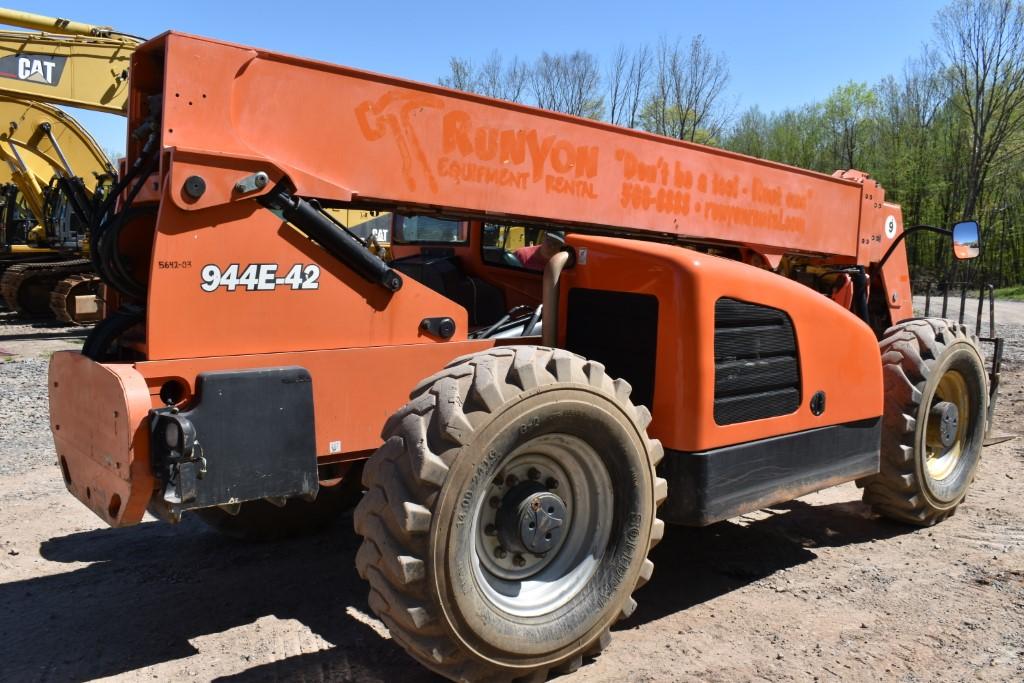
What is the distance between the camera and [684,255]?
3955mm

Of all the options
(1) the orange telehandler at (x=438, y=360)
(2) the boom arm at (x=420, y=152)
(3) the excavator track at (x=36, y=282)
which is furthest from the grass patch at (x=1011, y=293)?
(1) the orange telehandler at (x=438, y=360)

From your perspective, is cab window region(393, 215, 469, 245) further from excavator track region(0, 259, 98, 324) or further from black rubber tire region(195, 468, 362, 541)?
excavator track region(0, 259, 98, 324)

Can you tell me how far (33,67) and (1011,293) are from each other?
30.3 m

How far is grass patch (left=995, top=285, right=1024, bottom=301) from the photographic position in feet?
94.9

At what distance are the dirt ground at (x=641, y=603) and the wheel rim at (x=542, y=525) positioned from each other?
0.42 meters

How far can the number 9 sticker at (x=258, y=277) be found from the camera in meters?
3.23

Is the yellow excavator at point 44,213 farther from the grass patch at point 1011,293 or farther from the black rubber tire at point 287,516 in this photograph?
the grass patch at point 1011,293

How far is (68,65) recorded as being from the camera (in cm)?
1542

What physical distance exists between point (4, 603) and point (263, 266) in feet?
7.87

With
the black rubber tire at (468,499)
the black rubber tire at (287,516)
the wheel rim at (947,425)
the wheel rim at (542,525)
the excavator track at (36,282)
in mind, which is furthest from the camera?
the excavator track at (36,282)

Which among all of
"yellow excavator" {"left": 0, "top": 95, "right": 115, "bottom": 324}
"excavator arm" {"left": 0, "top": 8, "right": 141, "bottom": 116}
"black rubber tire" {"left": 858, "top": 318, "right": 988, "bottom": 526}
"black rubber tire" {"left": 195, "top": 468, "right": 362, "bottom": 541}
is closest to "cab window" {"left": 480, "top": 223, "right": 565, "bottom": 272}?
"black rubber tire" {"left": 195, "top": 468, "right": 362, "bottom": 541}

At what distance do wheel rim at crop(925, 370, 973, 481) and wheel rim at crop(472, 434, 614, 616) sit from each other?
307 centimetres

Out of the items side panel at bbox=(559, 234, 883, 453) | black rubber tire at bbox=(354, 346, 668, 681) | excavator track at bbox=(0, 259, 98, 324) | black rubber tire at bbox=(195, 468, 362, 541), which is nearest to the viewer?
black rubber tire at bbox=(354, 346, 668, 681)

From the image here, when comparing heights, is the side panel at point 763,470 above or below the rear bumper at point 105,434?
below
